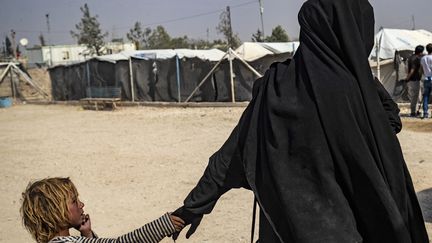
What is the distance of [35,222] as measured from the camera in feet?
6.26

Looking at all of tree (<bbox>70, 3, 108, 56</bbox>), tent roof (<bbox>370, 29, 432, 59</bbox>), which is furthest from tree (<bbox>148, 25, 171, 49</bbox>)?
tent roof (<bbox>370, 29, 432, 59</bbox>)

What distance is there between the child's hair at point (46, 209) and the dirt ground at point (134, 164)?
2.32m

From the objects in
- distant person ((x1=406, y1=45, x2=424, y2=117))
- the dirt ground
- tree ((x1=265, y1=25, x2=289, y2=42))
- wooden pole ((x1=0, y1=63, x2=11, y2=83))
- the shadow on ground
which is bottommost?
the shadow on ground

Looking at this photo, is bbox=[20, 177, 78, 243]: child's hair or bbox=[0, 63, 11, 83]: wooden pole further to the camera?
bbox=[0, 63, 11, 83]: wooden pole

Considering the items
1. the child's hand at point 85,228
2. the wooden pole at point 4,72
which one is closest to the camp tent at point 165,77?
the wooden pole at point 4,72

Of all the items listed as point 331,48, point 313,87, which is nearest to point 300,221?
point 313,87

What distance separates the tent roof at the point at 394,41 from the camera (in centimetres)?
1631

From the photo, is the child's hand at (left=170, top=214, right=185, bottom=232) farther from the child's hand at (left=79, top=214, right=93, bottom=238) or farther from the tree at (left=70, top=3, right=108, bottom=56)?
the tree at (left=70, top=3, right=108, bottom=56)

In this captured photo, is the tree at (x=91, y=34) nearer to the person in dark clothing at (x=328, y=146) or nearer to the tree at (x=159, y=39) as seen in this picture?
the tree at (x=159, y=39)

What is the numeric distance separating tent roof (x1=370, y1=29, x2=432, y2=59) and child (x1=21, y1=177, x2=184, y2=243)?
48.1 feet

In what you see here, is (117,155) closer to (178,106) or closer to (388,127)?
(388,127)

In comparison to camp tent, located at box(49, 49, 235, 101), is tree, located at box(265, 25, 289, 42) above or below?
above

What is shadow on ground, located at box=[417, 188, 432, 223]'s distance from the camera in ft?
14.2

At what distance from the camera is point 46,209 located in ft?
6.24
